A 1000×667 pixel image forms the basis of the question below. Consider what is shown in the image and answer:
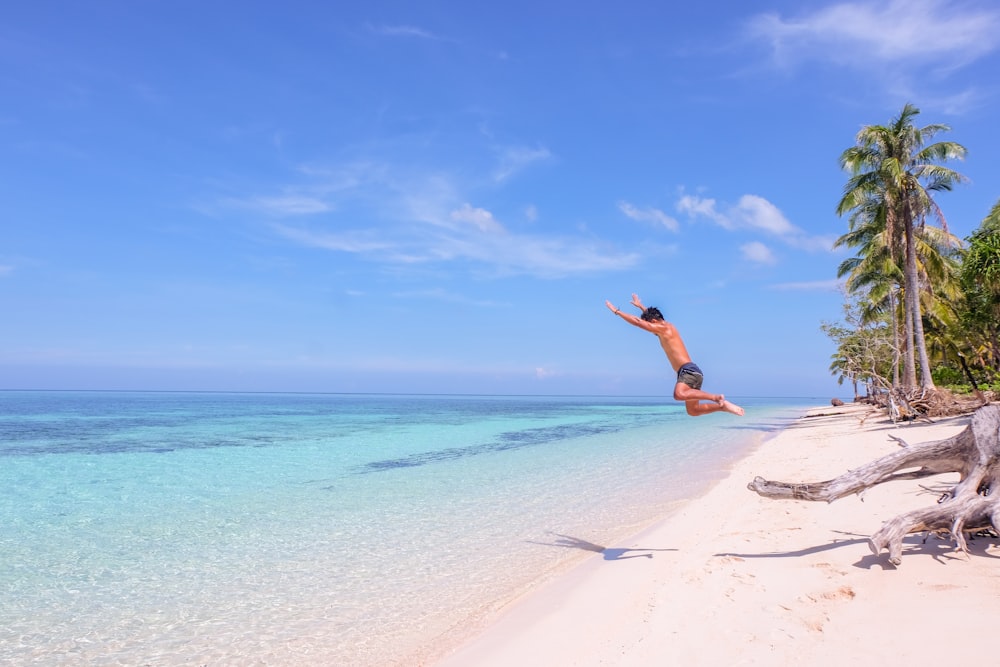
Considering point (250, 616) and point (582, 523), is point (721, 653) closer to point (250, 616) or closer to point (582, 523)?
point (250, 616)

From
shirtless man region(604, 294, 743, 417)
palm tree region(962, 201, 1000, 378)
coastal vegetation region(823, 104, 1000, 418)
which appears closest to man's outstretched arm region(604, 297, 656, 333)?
shirtless man region(604, 294, 743, 417)

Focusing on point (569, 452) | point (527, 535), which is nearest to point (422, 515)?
point (527, 535)

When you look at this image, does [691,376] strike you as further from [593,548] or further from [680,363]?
[593,548]

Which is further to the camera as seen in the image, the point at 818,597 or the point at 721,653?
the point at 818,597

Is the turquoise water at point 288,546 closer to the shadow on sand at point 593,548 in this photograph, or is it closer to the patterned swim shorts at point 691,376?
the shadow on sand at point 593,548

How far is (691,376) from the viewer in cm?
796

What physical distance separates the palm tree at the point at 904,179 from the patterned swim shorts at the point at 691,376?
25284 mm

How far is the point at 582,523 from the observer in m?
11.2

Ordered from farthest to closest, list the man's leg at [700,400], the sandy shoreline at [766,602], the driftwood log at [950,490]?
the man's leg at [700,400] < the driftwood log at [950,490] < the sandy shoreline at [766,602]

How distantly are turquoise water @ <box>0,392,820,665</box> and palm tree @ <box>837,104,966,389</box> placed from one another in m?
15.7

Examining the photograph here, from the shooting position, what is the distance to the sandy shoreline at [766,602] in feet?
14.6

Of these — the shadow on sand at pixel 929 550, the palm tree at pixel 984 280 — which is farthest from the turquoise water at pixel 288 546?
the palm tree at pixel 984 280

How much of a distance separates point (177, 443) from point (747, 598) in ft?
104

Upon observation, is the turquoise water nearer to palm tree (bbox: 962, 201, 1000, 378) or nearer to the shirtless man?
the shirtless man
